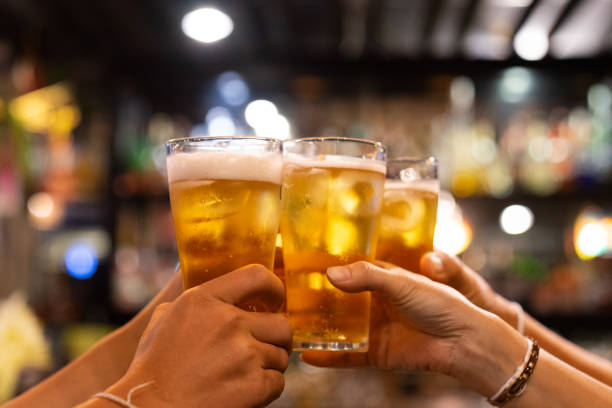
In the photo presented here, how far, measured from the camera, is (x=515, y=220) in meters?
3.85

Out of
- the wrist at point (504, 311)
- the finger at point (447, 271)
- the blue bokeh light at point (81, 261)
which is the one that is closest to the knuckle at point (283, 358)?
the finger at point (447, 271)

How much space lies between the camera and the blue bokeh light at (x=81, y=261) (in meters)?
3.88

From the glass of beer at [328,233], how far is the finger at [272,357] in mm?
88

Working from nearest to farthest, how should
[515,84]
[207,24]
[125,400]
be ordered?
[125,400] → [207,24] → [515,84]

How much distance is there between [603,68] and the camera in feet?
11.1

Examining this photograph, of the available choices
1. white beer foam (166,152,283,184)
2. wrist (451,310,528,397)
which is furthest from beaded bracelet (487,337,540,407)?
white beer foam (166,152,283,184)

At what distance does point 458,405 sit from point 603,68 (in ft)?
7.46

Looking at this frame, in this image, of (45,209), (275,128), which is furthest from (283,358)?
(45,209)

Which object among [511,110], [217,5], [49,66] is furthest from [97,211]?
[511,110]

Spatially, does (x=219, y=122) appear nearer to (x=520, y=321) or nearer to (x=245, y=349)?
(x=520, y=321)

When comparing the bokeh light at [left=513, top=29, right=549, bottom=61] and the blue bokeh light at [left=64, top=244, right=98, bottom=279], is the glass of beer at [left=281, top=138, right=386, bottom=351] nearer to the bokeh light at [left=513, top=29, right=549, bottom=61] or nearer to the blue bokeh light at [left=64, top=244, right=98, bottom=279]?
the bokeh light at [left=513, top=29, right=549, bottom=61]

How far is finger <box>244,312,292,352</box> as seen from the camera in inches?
35.7

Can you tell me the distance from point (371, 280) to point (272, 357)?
0.22 meters

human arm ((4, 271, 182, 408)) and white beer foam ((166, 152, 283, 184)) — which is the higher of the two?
white beer foam ((166, 152, 283, 184))
